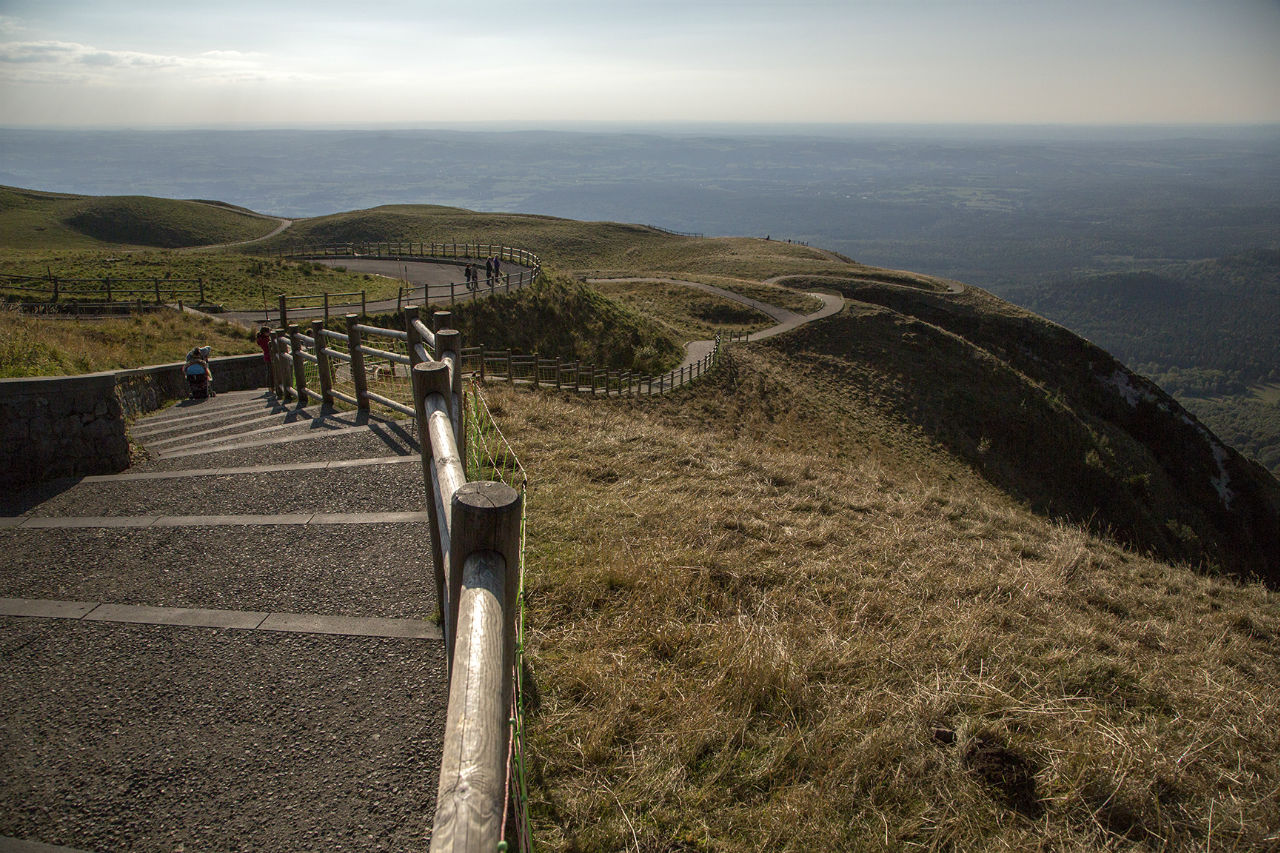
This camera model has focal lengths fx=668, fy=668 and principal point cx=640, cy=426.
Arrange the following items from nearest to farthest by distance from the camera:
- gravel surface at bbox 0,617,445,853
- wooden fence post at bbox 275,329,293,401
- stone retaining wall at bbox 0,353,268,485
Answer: gravel surface at bbox 0,617,445,853 → stone retaining wall at bbox 0,353,268,485 → wooden fence post at bbox 275,329,293,401

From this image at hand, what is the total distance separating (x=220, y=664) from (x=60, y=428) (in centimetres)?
491

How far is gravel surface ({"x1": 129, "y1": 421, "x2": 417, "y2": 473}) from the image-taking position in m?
7.55

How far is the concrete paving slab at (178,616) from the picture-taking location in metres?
4.34

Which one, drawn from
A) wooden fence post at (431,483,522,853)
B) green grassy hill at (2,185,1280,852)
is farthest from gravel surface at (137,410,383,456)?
wooden fence post at (431,483,522,853)

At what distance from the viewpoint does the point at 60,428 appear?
6.98 metres

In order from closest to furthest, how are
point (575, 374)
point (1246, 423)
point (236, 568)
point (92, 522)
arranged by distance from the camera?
point (236, 568), point (92, 522), point (575, 374), point (1246, 423)

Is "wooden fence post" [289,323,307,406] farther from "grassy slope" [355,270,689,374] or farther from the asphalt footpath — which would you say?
"grassy slope" [355,270,689,374]

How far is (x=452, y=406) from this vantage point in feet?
13.7

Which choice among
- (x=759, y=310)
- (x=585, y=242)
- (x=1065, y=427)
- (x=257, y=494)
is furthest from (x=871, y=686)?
(x=585, y=242)

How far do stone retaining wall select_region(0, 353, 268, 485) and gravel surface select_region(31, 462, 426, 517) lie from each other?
0.52 metres

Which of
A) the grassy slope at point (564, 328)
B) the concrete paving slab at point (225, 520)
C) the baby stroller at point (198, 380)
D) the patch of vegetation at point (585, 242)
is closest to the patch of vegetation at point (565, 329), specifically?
the grassy slope at point (564, 328)

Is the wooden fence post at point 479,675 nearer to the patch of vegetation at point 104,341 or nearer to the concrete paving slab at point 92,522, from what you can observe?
the concrete paving slab at point 92,522

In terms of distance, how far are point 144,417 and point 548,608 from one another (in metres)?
10.7

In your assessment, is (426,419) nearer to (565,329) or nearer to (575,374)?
(575,374)
